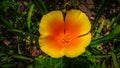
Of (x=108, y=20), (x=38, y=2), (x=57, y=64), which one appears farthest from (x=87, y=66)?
(x=108, y=20)

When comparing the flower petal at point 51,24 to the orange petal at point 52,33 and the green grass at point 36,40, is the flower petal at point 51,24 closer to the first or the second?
the orange petal at point 52,33

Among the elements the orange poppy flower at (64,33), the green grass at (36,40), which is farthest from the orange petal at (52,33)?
the green grass at (36,40)

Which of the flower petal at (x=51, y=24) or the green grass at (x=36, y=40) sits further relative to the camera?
the green grass at (x=36, y=40)

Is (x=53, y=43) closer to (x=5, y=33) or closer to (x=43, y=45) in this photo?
(x=43, y=45)

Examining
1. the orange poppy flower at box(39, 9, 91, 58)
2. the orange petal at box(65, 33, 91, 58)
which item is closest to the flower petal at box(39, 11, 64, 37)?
the orange poppy flower at box(39, 9, 91, 58)

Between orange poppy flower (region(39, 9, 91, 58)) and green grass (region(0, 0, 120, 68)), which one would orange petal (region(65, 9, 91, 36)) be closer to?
orange poppy flower (region(39, 9, 91, 58))

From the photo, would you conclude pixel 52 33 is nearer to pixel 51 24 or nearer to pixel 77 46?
pixel 51 24
